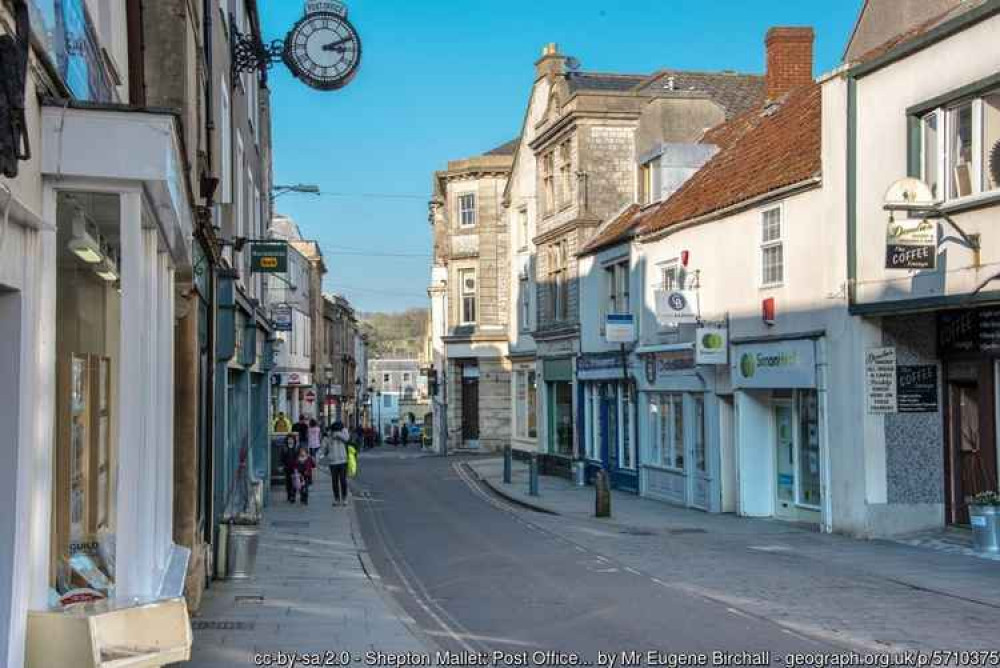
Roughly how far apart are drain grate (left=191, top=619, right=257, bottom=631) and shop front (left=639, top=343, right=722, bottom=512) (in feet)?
49.0

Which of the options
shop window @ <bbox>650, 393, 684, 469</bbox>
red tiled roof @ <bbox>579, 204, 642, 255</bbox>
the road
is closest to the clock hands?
the road

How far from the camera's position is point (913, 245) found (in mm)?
16672

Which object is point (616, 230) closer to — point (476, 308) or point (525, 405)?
point (525, 405)

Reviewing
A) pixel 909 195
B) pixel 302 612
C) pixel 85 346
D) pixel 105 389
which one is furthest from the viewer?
pixel 909 195

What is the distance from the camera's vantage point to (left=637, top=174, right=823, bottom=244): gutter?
67.9 feet

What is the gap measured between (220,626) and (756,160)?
17.0 metres

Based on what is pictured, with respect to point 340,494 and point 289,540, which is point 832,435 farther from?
point 340,494

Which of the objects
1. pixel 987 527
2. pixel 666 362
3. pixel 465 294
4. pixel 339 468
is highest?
pixel 465 294

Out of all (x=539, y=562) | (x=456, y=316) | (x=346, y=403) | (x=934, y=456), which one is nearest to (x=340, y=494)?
(x=539, y=562)

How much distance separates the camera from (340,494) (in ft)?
85.4

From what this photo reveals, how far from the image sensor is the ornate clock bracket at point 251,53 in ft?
59.6

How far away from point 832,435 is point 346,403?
224 feet

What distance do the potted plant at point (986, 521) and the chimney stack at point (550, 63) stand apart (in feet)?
82.3

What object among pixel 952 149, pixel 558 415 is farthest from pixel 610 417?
pixel 952 149
